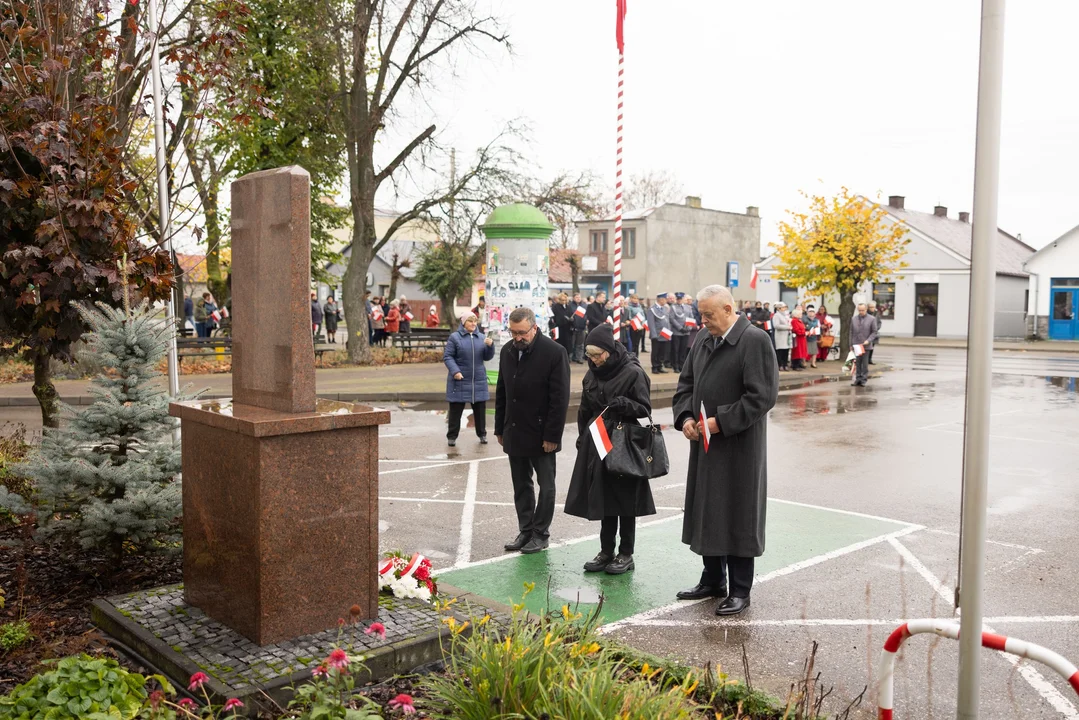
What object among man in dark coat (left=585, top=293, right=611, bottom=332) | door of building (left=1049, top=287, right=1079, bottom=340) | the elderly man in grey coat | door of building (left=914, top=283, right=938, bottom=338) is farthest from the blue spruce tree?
door of building (left=1049, top=287, right=1079, bottom=340)

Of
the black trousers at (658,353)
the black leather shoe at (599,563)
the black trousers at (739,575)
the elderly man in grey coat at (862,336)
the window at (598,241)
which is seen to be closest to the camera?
the black trousers at (739,575)

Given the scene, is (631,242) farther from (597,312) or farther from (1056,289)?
(597,312)

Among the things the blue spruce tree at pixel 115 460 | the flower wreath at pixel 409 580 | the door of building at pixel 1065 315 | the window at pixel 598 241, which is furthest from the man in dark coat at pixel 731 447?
the window at pixel 598 241

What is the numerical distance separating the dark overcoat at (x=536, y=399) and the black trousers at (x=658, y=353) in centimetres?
1710

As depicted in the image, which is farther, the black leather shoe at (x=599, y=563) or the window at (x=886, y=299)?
the window at (x=886, y=299)

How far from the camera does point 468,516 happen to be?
901 centimetres

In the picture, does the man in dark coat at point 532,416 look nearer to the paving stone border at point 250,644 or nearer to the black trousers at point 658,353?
the paving stone border at point 250,644

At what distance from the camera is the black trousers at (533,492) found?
303 inches

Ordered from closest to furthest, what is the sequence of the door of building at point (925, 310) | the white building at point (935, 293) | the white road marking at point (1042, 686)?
the white road marking at point (1042, 686) < the white building at point (935, 293) < the door of building at point (925, 310)

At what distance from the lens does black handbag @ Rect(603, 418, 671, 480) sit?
6.84 metres

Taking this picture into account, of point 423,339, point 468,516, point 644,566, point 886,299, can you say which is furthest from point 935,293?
point 644,566

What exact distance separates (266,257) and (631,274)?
5417 centimetres

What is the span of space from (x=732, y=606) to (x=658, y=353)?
62.2ft

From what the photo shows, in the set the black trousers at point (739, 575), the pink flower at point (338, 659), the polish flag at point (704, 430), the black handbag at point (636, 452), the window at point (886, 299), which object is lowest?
the black trousers at point (739, 575)
